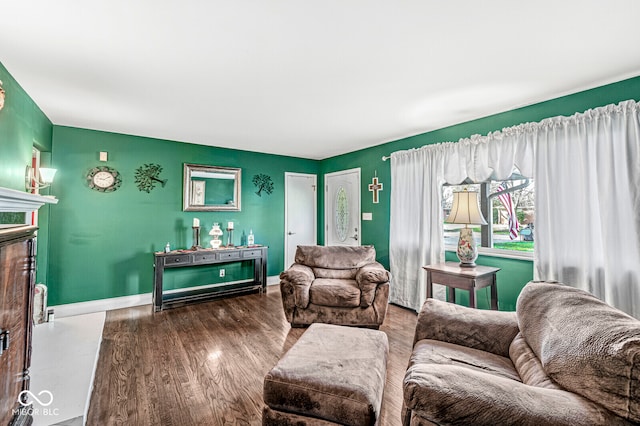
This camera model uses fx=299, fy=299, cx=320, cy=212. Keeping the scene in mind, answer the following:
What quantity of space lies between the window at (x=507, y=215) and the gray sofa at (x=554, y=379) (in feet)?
5.72

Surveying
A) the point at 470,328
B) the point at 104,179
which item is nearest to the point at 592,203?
the point at 470,328

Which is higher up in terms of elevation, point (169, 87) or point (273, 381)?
point (169, 87)

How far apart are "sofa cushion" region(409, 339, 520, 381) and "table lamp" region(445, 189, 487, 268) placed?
1.53 metres

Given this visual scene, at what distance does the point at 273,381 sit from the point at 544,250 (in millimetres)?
2632

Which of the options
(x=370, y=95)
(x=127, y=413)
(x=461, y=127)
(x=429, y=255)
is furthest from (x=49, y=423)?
(x=461, y=127)

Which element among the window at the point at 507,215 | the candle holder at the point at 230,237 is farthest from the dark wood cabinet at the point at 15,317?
the window at the point at 507,215

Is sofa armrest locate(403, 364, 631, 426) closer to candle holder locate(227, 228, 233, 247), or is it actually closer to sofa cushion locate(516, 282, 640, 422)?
sofa cushion locate(516, 282, 640, 422)

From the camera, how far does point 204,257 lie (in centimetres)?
422

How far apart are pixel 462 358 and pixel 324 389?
30.4 inches

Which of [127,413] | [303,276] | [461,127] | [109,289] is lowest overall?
[127,413]

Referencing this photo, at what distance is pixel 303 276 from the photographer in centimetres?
326

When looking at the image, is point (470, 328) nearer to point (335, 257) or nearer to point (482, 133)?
point (335, 257)

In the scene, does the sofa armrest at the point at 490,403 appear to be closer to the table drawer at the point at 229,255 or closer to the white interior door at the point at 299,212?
the table drawer at the point at 229,255

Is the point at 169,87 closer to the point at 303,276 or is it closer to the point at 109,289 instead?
the point at 303,276
